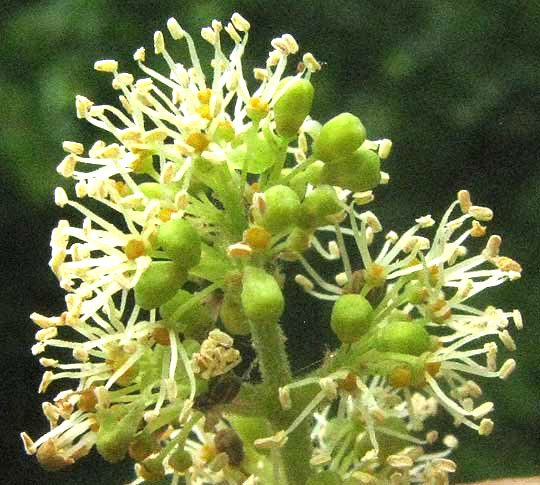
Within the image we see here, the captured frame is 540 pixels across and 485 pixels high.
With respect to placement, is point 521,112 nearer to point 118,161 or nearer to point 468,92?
point 468,92

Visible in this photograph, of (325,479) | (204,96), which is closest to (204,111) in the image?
(204,96)

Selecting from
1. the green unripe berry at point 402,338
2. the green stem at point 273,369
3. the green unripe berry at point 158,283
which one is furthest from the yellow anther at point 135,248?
the green unripe berry at point 402,338

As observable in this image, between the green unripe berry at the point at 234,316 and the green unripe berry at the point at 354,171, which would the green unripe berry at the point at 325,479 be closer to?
the green unripe berry at the point at 234,316

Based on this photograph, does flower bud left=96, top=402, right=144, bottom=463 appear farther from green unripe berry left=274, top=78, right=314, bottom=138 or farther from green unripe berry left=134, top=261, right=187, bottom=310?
green unripe berry left=274, top=78, right=314, bottom=138

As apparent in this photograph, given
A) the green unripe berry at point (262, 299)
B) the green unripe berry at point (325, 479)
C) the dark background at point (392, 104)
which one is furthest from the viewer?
the dark background at point (392, 104)

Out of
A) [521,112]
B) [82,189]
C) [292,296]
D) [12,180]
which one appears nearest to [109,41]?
[12,180]

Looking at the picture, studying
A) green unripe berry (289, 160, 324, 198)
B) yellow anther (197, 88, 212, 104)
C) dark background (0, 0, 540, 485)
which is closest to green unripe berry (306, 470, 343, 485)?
green unripe berry (289, 160, 324, 198)
